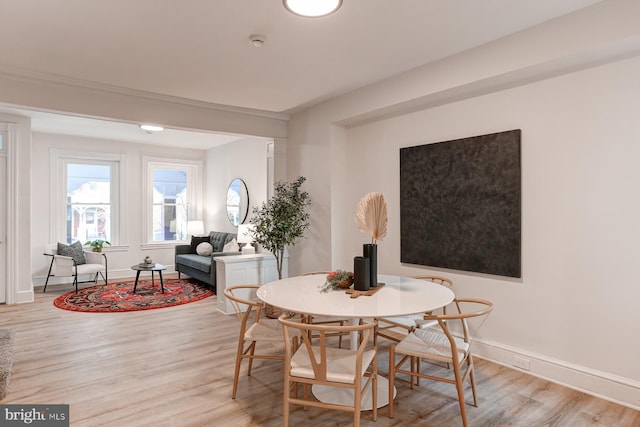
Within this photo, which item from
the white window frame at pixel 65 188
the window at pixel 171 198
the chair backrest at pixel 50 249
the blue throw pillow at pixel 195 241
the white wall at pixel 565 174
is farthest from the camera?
the window at pixel 171 198

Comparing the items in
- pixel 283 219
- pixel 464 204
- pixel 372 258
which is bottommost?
pixel 372 258

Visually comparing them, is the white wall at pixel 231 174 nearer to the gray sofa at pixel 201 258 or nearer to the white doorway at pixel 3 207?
the gray sofa at pixel 201 258

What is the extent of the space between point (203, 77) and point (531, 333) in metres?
3.57

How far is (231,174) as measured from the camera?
23.8 ft

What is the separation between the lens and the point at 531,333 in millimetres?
3002

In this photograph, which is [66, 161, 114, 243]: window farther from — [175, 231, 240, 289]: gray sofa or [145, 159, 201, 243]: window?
[175, 231, 240, 289]: gray sofa

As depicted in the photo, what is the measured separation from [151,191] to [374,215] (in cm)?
624

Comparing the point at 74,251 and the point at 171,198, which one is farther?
the point at 171,198

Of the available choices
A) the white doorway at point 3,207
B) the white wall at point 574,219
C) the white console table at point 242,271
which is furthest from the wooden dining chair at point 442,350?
the white doorway at point 3,207

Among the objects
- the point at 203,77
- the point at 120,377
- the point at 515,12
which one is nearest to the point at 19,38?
the point at 203,77

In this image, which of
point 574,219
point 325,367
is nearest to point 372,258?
point 325,367

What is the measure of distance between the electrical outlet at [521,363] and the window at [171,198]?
6.72 m

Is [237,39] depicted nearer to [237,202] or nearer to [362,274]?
[362,274]

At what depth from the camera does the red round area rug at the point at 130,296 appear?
5.12m
